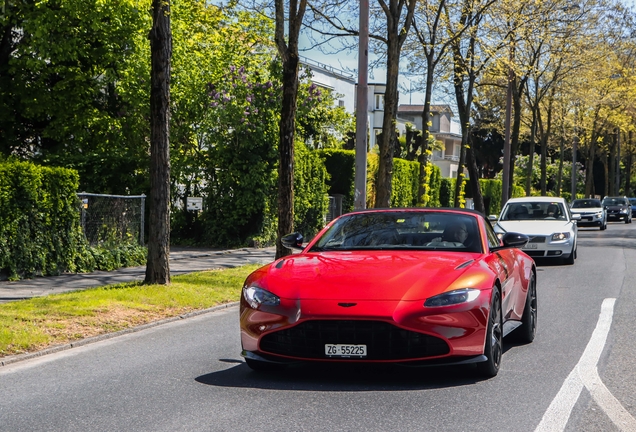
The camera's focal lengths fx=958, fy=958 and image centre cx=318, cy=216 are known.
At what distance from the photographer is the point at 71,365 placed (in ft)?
28.2

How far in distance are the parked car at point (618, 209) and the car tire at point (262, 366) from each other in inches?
2217

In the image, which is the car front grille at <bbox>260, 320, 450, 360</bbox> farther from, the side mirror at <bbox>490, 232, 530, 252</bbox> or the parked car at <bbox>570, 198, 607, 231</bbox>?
the parked car at <bbox>570, 198, 607, 231</bbox>

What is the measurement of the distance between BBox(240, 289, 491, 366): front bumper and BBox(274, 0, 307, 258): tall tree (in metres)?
10.4

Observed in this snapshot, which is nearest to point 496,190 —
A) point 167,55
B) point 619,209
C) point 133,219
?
point 619,209

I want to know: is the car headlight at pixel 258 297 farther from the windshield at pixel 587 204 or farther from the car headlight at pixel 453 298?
the windshield at pixel 587 204

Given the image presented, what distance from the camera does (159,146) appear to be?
14414 millimetres

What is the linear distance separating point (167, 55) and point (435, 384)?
27.7 feet

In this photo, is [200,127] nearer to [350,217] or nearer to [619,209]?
[350,217]

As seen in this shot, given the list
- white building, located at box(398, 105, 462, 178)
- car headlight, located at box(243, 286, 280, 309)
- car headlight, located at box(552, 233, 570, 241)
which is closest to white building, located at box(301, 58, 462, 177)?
white building, located at box(398, 105, 462, 178)

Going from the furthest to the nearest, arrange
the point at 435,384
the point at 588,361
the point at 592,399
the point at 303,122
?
the point at 303,122 < the point at 588,361 < the point at 435,384 < the point at 592,399

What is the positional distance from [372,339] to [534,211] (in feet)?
55.0

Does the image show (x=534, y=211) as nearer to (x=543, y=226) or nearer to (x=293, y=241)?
(x=543, y=226)

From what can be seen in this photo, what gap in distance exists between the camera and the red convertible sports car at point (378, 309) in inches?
271

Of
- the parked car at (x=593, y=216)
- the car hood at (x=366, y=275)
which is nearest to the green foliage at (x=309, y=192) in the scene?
the parked car at (x=593, y=216)
